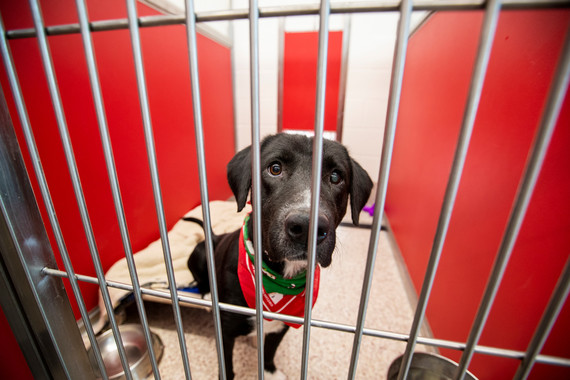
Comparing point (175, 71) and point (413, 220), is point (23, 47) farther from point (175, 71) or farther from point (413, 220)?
point (413, 220)

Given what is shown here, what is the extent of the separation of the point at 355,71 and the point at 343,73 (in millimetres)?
126

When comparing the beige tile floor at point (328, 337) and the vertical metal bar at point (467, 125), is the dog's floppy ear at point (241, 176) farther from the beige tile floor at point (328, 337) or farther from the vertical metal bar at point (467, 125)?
the vertical metal bar at point (467, 125)

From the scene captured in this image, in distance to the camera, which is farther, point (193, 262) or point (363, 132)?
point (363, 132)

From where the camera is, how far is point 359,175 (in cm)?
102

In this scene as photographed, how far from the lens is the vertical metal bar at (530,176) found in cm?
27

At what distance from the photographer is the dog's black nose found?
597 millimetres

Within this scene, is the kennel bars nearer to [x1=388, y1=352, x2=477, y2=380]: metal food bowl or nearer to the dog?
the dog

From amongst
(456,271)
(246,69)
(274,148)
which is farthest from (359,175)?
(246,69)

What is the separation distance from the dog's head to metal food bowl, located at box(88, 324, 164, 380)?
2.63ft

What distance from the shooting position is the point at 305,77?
2.68 meters

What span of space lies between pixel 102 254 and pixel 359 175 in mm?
1406

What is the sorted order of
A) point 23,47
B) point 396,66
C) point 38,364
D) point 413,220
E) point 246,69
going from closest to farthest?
1. point 396,66
2. point 38,364
3. point 23,47
4. point 413,220
5. point 246,69

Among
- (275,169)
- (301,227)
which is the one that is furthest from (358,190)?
(301,227)

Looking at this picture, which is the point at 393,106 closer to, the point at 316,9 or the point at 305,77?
the point at 316,9
